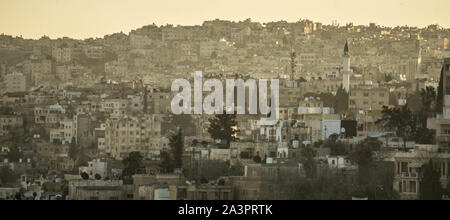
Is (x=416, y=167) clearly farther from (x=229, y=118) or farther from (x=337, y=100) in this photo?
(x=337, y=100)

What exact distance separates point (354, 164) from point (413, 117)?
4.77 metres

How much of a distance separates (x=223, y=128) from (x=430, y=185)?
1171 cm

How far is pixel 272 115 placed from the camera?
178 ft

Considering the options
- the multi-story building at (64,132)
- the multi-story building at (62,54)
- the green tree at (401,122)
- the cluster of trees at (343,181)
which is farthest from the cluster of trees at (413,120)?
the multi-story building at (62,54)

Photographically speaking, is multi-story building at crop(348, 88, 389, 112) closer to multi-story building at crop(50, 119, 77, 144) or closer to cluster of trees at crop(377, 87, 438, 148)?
cluster of trees at crop(377, 87, 438, 148)

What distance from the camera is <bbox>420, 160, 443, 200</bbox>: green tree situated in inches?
1502

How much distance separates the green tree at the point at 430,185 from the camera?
38156 millimetres

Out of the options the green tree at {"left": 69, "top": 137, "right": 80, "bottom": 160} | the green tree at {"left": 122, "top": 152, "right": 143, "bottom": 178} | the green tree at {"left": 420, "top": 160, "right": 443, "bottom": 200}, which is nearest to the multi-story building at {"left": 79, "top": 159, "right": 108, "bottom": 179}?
the green tree at {"left": 122, "top": 152, "right": 143, "bottom": 178}

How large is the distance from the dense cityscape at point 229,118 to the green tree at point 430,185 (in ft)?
0.13

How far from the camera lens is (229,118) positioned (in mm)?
49625
